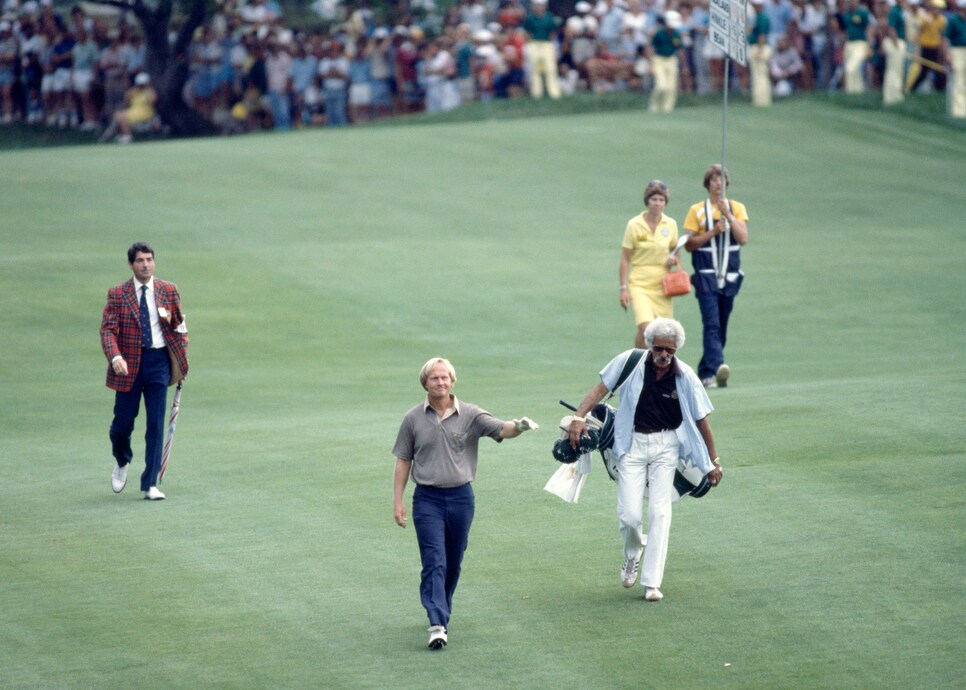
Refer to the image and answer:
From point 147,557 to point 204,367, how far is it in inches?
355

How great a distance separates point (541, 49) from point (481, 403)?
69.2 feet

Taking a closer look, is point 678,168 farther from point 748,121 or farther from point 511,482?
point 511,482

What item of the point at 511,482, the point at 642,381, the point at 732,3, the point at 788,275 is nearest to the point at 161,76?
the point at 788,275

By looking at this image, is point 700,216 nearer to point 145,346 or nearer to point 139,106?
point 145,346

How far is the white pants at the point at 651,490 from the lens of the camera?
10211mm

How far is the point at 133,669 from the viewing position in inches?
364

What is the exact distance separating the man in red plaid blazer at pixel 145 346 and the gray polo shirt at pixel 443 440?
4.01m

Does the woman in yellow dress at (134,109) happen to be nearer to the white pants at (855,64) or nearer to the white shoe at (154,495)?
the white pants at (855,64)

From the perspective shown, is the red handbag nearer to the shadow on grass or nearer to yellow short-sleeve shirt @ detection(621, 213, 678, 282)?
yellow short-sleeve shirt @ detection(621, 213, 678, 282)

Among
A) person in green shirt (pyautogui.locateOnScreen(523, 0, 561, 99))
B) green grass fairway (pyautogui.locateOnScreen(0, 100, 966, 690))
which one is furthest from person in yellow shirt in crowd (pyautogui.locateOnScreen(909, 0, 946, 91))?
person in green shirt (pyautogui.locateOnScreen(523, 0, 561, 99))

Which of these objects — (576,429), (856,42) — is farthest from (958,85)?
(576,429)

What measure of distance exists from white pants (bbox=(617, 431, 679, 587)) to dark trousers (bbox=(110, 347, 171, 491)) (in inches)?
185

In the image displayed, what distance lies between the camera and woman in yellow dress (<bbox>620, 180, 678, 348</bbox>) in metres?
16.8

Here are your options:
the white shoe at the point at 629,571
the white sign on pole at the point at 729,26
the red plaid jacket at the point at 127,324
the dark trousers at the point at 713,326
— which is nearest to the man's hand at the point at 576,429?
the white shoe at the point at 629,571
